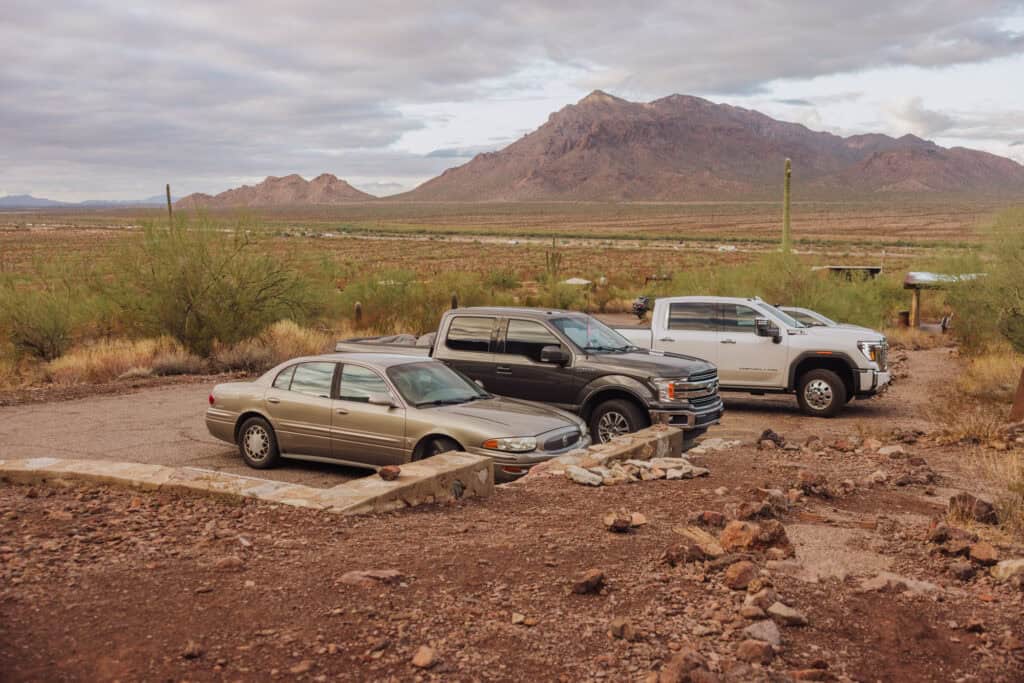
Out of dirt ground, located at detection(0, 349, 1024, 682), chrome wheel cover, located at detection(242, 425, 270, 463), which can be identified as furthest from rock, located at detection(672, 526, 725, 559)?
chrome wheel cover, located at detection(242, 425, 270, 463)

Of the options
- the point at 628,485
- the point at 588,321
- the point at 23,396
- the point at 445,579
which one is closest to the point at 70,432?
the point at 23,396

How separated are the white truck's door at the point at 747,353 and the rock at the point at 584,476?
8097mm

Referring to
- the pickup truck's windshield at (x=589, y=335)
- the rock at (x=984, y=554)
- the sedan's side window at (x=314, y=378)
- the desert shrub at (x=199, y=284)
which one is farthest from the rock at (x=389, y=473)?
the desert shrub at (x=199, y=284)

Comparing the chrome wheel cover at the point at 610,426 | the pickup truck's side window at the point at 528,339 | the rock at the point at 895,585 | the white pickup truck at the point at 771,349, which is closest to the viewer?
the rock at the point at 895,585

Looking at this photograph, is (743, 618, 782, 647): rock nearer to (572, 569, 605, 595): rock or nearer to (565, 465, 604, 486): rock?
→ (572, 569, 605, 595): rock

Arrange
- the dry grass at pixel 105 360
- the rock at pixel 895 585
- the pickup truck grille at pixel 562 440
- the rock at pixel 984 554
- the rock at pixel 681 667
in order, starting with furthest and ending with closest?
the dry grass at pixel 105 360
the pickup truck grille at pixel 562 440
the rock at pixel 984 554
the rock at pixel 895 585
the rock at pixel 681 667

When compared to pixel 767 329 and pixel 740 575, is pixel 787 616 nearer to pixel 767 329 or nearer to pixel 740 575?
pixel 740 575

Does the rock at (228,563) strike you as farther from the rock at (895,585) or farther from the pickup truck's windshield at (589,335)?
the pickup truck's windshield at (589,335)

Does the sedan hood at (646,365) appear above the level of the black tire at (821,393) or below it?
above

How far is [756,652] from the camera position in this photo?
5207 millimetres

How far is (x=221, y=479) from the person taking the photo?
27.7 ft

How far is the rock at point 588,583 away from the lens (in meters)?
6.06

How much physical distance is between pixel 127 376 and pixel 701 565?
16.4 m

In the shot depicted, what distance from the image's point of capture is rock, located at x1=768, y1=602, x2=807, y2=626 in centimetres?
565
